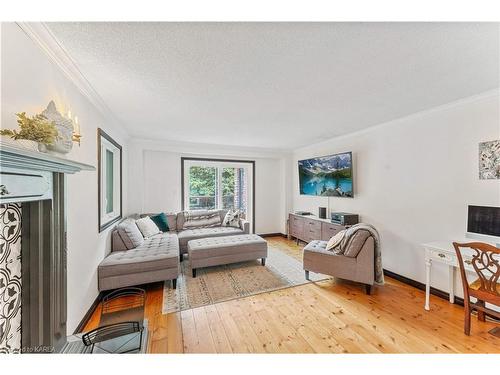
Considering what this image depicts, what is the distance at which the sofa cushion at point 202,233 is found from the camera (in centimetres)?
382

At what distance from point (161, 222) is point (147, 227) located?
425 mm

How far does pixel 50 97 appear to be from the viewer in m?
1.49

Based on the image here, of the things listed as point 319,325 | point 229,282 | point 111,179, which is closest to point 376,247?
point 319,325

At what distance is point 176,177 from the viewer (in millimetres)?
4836

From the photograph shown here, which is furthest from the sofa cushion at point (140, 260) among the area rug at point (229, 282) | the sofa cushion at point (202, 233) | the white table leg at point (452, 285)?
the white table leg at point (452, 285)

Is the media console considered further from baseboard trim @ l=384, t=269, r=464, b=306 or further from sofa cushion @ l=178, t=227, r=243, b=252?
sofa cushion @ l=178, t=227, r=243, b=252

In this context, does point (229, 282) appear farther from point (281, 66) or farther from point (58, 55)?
point (58, 55)

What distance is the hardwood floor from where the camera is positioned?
1.77 metres

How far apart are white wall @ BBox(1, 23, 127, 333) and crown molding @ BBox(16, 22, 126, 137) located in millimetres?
32

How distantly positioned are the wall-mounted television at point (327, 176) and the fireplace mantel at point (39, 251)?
3.85m

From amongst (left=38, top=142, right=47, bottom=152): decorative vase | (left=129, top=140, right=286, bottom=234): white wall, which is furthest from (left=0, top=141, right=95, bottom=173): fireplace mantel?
(left=129, top=140, right=286, bottom=234): white wall

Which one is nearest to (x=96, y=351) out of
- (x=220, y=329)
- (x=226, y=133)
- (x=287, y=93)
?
(x=220, y=329)

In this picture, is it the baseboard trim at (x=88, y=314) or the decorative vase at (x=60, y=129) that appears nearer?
the decorative vase at (x=60, y=129)

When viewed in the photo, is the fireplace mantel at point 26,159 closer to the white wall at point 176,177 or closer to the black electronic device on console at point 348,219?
the white wall at point 176,177
